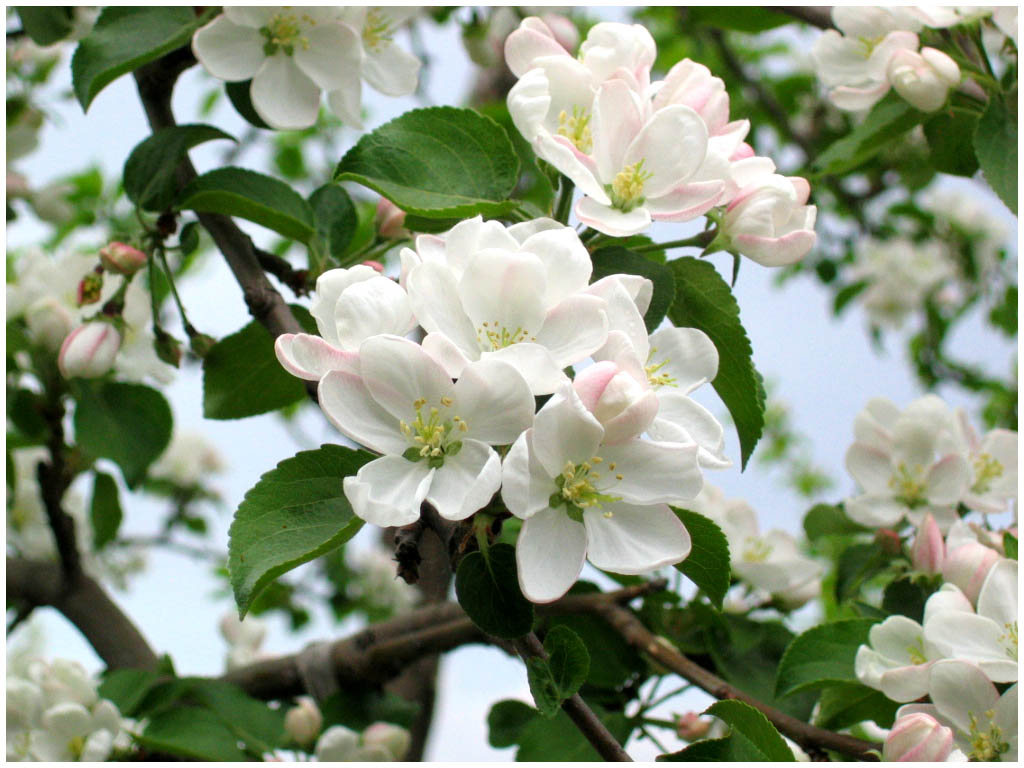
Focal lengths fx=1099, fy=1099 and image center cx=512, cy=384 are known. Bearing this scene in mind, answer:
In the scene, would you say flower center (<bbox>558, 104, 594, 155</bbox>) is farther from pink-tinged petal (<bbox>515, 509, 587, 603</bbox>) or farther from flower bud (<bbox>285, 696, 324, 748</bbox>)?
flower bud (<bbox>285, 696, 324, 748</bbox>)

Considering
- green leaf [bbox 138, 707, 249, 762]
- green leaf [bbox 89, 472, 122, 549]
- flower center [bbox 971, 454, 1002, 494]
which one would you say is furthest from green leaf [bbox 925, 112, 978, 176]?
green leaf [bbox 89, 472, 122, 549]

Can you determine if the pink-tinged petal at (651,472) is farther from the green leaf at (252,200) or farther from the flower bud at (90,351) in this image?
the flower bud at (90,351)

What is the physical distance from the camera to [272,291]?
1073 millimetres

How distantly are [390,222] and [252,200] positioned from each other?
0.15m

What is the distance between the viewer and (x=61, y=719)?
4.33 feet

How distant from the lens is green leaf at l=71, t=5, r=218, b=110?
3.61 ft

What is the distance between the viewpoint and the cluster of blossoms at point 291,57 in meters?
1.16

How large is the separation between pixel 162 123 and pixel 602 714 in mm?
866

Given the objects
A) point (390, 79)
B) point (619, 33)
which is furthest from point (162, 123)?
point (619, 33)

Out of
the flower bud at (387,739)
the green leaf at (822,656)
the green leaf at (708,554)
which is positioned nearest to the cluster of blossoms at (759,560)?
the green leaf at (822,656)

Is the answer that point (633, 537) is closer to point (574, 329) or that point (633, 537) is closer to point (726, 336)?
point (574, 329)

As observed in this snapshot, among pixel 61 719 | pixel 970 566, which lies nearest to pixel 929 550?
pixel 970 566

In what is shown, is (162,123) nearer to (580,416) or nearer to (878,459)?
(580,416)

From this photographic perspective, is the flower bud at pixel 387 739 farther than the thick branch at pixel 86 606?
No
